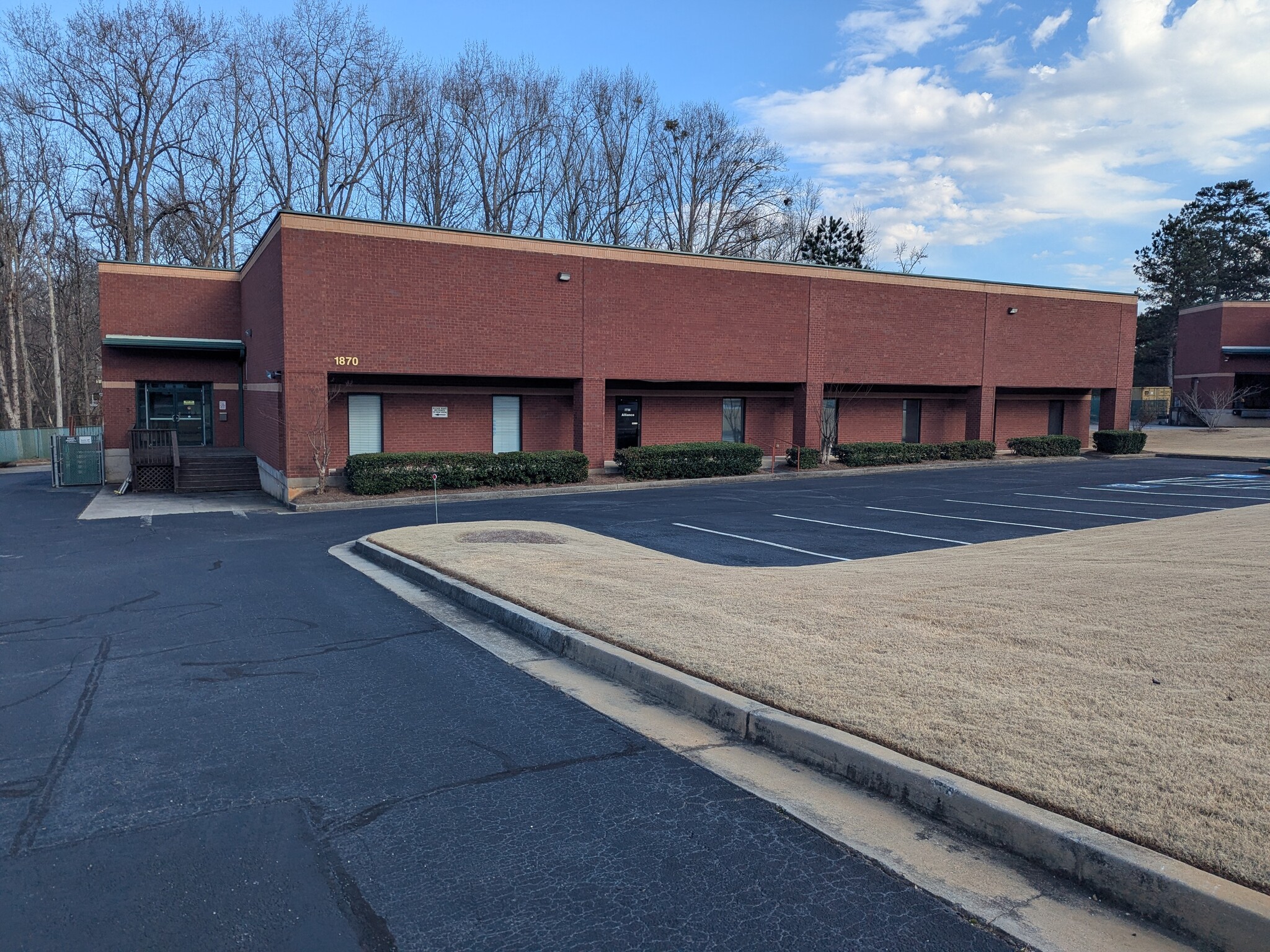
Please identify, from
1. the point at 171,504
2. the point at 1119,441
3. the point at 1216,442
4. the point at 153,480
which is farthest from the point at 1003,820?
the point at 1216,442

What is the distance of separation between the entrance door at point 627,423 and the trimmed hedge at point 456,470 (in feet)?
11.6

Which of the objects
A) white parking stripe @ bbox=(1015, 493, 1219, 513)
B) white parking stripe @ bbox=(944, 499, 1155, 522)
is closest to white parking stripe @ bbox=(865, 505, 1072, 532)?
white parking stripe @ bbox=(944, 499, 1155, 522)

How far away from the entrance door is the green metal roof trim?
42.8 ft

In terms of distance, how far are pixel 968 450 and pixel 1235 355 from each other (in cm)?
3225

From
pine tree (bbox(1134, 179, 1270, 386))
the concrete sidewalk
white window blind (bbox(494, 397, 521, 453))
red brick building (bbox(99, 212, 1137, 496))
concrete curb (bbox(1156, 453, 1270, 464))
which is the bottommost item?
the concrete sidewalk

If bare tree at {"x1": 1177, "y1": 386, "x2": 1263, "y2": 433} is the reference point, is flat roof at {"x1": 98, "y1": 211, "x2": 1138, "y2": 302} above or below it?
above

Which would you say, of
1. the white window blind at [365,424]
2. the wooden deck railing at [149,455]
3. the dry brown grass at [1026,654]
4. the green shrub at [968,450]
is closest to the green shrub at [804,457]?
the green shrub at [968,450]

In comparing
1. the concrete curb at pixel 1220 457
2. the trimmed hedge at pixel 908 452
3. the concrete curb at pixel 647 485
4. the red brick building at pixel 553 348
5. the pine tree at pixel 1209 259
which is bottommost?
the concrete curb at pixel 647 485

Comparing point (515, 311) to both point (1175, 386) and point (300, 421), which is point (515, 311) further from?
point (1175, 386)

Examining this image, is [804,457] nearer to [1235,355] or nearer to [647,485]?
[647,485]

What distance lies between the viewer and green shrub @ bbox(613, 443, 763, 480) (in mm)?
25719

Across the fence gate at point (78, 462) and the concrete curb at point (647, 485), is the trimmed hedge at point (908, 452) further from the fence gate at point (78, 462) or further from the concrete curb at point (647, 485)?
the fence gate at point (78, 462)

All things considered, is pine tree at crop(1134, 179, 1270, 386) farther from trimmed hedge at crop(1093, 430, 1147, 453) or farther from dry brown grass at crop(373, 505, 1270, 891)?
dry brown grass at crop(373, 505, 1270, 891)

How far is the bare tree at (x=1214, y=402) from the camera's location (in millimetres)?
51375
